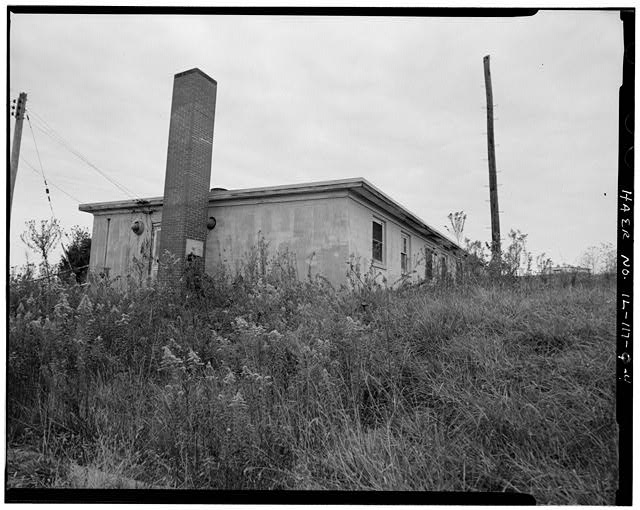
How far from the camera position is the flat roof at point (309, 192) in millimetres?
8950

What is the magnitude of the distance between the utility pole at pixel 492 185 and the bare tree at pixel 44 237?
323cm

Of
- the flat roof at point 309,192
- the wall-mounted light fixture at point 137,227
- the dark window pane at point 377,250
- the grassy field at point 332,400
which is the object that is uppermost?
the flat roof at point 309,192

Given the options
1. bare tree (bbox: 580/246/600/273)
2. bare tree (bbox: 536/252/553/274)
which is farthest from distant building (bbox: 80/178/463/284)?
bare tree (bbox: 580/246/600/273)

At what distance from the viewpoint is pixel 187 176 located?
29.6ft

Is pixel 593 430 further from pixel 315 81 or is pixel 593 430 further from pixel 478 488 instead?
pixel 315 81

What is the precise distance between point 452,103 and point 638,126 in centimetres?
145

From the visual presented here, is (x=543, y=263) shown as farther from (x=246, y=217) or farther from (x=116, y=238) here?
(x=116, y=238)

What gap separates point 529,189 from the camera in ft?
12.6

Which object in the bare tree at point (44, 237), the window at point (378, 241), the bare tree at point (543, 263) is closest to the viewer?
the bare tree at point (44, 237)

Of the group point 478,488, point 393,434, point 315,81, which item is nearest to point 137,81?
point 315,81

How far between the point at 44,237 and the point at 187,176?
5.27m

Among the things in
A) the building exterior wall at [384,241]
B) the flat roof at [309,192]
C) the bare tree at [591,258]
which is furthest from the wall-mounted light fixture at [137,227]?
the bare tree at [591,258]

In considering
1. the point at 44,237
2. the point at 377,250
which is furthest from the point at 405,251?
the point at 44,237

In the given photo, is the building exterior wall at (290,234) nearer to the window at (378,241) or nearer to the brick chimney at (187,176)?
the window at (378,241)
